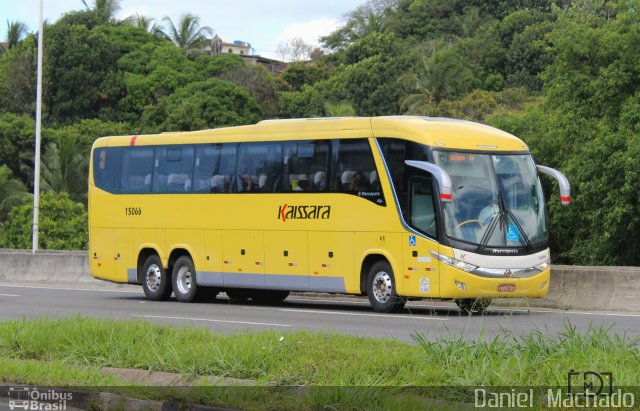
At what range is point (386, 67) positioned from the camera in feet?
260

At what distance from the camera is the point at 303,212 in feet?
70.5

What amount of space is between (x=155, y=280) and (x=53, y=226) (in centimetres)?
2681

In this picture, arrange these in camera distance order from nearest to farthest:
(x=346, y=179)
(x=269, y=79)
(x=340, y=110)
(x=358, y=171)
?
(x=358, y=171), (x=346, y=179), (x=340, y=110), (x=269, y=79)

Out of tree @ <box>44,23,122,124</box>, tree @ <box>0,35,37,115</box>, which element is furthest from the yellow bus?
tree @ <box>0,35,37,115</box>

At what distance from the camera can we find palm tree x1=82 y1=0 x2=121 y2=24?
97.2 metres

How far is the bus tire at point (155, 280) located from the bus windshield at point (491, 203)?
8007 mm

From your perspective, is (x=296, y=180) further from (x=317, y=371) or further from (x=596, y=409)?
(x=596, y=409)

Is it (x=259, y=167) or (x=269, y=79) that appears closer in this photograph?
(x=259, y=167)

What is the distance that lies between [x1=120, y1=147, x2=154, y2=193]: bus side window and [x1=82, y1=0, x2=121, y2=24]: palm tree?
243 ft

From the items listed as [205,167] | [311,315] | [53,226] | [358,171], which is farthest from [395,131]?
[53,226]

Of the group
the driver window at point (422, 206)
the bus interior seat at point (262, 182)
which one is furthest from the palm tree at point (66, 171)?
the driver window at point (422, 206)

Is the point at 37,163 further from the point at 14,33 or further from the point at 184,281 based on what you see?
the point at 14,33

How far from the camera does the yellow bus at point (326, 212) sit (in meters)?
19.0

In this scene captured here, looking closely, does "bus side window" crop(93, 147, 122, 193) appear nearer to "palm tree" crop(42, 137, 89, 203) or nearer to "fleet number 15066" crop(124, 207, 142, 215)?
"fleet number 15066" crop(124, 207, 142, 215)
